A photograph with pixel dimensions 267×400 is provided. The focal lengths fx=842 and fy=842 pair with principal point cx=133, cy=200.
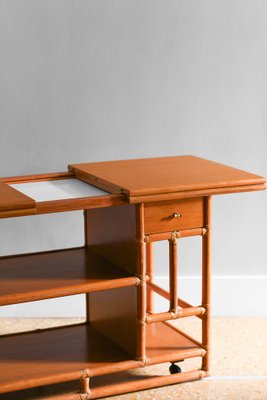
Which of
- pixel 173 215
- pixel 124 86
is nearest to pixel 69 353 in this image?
pixel 173 215

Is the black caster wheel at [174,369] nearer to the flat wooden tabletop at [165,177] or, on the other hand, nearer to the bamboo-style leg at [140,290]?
the bamboo-style leg at [140,290]

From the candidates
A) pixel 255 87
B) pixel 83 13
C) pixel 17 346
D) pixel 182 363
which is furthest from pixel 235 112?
pixel 17 346

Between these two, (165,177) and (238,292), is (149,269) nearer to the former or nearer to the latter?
(165,177)

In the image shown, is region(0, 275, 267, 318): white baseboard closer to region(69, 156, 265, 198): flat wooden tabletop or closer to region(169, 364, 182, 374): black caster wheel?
region(169, 364, 182, 374): black caster wheel

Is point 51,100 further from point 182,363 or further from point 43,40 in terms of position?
point 182,363

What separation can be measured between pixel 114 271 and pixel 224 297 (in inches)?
45.3

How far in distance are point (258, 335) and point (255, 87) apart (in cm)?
118

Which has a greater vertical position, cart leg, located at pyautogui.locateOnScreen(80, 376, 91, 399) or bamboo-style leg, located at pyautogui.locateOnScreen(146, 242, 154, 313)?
bamboo-style leg, located at pyautogui.locateOnScreen(146, 242, 154, 313)

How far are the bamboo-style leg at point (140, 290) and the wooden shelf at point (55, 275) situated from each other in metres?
0.04

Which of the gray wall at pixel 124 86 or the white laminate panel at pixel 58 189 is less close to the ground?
the gray wall at pixel 124 86

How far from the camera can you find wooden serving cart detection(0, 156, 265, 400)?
9.95 feet

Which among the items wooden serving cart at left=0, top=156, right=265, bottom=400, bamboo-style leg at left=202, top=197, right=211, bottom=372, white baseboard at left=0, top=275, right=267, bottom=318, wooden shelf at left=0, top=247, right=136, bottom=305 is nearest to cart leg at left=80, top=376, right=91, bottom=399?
wooden serving cart at left=0, top=156, right=265, bottom=400

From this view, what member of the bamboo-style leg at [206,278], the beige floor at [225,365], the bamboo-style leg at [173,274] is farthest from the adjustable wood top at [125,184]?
the beige floor at [225,365]

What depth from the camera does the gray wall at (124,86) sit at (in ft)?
12.9
